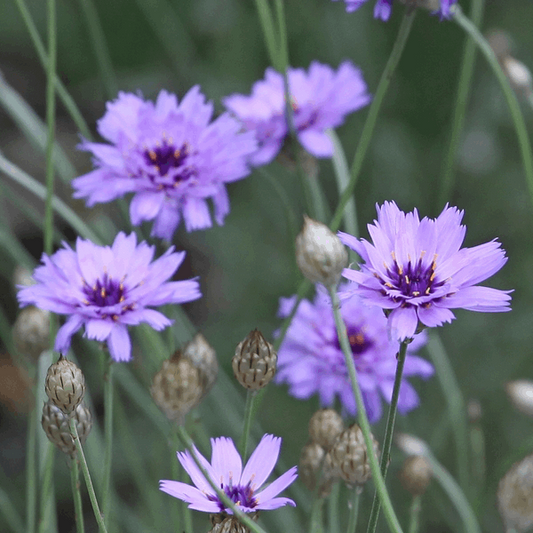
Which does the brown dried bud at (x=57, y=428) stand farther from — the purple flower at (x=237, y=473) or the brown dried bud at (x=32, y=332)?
the brown dried bud at (x=32, y=332)

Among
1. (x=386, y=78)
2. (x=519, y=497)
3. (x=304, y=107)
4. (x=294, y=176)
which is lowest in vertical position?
(x=519, y=497)

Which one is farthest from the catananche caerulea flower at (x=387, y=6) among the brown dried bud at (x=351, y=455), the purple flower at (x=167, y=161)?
the brown dried bud at (x=351, y=455)

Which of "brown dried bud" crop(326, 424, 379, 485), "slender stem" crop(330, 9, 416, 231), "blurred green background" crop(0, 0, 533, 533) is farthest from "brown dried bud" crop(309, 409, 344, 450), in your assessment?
"blurred green background" crop(0, 0, 533, 533)

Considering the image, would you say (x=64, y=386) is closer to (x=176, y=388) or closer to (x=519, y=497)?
(x=176, y=388)

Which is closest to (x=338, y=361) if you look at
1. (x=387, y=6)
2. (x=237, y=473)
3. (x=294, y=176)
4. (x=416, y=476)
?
(x=416, y=476)

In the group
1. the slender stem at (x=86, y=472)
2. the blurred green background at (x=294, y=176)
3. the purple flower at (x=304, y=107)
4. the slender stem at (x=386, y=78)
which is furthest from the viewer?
the blurred green background at (x=294, y=176)

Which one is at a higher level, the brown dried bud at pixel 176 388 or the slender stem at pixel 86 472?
the brown dried bud at pixel 176 388

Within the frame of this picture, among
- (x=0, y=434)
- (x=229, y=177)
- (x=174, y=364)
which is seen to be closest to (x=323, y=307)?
(x=229, y=177)
